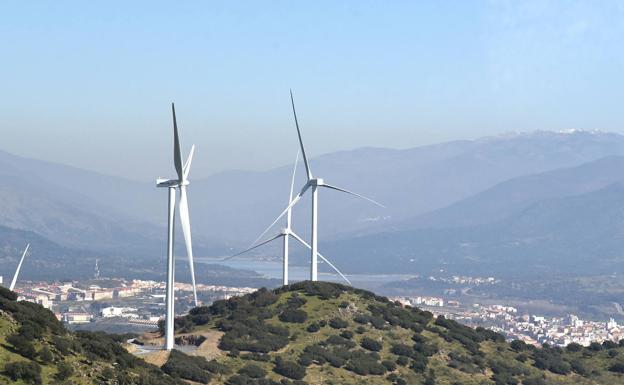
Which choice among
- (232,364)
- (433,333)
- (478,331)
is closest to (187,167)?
(232,364)

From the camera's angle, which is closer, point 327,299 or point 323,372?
Result: point 323,372

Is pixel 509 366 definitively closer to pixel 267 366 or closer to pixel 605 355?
pixel 605 355

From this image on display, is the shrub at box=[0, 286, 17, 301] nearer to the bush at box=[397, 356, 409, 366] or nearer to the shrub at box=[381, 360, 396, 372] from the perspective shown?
the shrub at box=[381, 360, 396, 372]

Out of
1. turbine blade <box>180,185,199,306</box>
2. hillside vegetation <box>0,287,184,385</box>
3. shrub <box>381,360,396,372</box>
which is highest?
turbine blade <box>180,185,199,306</box>

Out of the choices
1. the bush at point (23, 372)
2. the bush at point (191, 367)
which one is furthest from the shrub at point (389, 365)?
the bush at point (23, 372)

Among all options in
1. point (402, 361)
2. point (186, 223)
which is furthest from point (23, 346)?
point (402, 361)

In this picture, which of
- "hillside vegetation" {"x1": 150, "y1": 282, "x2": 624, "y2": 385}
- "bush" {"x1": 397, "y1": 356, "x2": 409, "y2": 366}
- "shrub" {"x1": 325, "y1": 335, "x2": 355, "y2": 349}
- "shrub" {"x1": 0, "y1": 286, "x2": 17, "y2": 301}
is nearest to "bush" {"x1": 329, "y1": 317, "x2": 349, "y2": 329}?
"hillside vegetation" {"x1": 150, "y1": 282, "x2": 624, "y2": 385}
